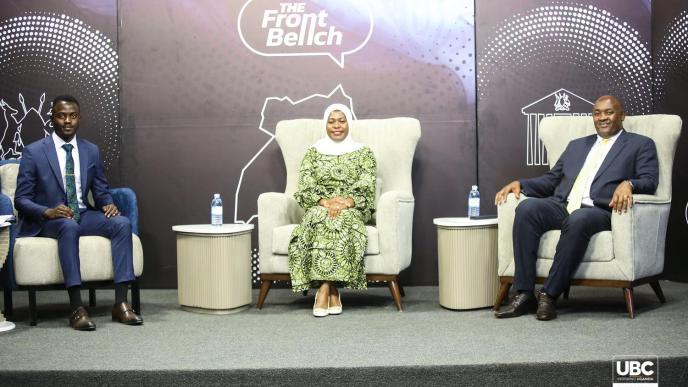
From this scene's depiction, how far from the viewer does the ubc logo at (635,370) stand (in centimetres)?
287

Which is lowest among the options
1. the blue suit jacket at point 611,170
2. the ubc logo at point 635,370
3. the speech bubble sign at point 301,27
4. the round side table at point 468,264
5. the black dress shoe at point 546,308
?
the ubc logo at point 635,370

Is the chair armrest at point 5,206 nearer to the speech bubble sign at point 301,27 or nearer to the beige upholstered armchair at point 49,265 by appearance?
the beige upholstered armchair at point 49,265

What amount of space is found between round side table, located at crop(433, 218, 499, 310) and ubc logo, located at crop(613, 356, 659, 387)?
1.33 m

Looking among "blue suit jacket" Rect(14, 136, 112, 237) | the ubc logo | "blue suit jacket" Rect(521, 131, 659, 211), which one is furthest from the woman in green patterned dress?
the ubc logo

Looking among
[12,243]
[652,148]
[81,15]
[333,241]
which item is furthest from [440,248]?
[81,15]

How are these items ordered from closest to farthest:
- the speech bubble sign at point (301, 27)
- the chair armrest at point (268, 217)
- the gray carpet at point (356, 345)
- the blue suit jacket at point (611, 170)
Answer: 1. the gray carpet at point (356, 345)
2. the blue suit jacket at point (611, 170)
3. the chair armrest at point (268, 217)
4. the speech bubble sign at point (301, 27)

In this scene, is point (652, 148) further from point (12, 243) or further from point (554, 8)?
point (12, 243)

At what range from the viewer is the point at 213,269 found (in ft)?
13.9

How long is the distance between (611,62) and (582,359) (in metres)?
2.85

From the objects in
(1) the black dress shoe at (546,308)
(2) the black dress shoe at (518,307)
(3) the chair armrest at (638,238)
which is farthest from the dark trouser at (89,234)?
(3) the chair armrest at (638,238)

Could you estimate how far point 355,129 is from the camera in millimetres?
4895

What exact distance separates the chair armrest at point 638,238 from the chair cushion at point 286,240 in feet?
4.19

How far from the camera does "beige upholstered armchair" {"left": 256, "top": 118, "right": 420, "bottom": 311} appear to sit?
4227 millimetres

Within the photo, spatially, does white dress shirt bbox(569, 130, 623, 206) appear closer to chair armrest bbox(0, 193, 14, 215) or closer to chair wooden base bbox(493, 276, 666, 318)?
chair wooden base bbox(493, 276, 666, 318)
